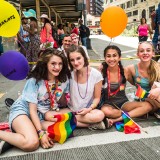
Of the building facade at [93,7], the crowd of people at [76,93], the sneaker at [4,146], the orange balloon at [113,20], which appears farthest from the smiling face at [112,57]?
the building facade at [93,7]

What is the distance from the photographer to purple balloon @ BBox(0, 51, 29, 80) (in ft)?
10.9

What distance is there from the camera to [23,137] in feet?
8.55

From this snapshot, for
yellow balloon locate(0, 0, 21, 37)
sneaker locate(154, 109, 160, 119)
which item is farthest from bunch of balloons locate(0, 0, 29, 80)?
sneaker locate(154, 109, 160, 119)

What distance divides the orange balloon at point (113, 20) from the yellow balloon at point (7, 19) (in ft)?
4.20

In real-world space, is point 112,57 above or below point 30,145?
above

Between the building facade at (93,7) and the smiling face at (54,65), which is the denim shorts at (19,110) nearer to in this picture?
the smiling face at (54,65)

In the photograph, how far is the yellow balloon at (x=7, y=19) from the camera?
3041 millimetres

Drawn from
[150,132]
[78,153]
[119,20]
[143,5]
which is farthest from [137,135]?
[143,5]

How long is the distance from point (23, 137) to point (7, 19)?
140 centimetres

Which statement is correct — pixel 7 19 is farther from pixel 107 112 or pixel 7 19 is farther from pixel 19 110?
pixel 107 112

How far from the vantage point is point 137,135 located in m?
2.96

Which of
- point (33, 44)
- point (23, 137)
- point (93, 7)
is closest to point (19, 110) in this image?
point (23, 137)

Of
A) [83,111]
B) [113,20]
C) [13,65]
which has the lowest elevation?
[83,111]

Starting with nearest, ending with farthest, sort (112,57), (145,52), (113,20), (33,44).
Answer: (112,57)
(145,52)
(113,20)
(33,44)
